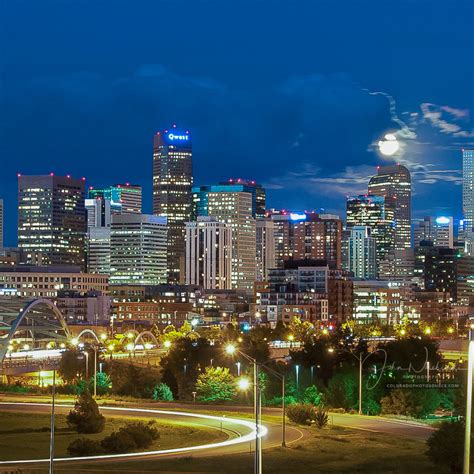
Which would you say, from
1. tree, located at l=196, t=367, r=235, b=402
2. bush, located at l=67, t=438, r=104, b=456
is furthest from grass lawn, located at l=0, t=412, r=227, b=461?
tree, located at l=196, t=367, r=235, b=402

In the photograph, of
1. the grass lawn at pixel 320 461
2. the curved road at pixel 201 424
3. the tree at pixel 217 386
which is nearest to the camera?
the grass lawn at pixel 320 461

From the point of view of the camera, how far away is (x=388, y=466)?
1809 inches

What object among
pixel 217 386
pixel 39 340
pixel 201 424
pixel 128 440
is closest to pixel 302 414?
pixel 201 424

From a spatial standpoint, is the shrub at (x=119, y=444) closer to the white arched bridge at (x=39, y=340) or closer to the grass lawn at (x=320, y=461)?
the grass lawn at (x=320, y=461)

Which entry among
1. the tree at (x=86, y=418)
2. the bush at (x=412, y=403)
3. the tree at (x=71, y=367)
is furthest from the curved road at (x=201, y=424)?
the tree at (x=71, y=367)

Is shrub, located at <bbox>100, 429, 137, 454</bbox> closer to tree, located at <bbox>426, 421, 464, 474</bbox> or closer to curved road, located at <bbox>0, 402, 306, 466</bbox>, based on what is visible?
curved road, located at <bbox>0, 402, 306, 466</bbox>

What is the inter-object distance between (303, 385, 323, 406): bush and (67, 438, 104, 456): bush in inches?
1029

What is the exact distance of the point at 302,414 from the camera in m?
60.7

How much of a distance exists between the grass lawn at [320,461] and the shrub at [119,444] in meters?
4.42

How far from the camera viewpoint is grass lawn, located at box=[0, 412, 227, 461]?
51331 millimetres

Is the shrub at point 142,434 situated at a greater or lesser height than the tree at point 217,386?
greater

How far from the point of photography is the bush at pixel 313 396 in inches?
3024

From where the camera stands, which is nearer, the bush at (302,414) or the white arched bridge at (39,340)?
the bush at (302,414)

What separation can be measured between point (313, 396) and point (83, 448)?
31.1m
